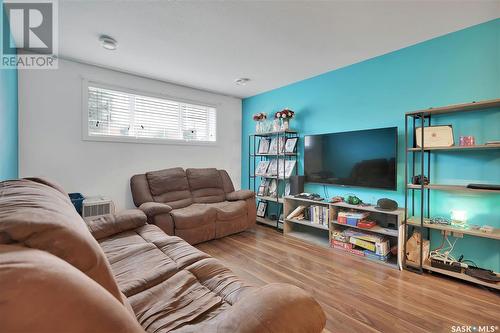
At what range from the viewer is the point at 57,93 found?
2922 mm

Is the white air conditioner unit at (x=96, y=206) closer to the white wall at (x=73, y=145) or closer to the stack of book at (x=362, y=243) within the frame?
the white wall at (x=73, y=145)

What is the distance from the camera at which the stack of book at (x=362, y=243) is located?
2523 millimetres

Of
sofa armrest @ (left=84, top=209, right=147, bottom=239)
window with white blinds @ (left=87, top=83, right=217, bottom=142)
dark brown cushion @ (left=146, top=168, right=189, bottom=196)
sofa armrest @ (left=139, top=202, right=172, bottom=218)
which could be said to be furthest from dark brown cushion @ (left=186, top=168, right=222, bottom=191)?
sofa armrest @ (left=84, top=209, right=147, bottom=239)

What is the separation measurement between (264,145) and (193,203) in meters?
1.62

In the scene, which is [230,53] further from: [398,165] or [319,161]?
[398,165]

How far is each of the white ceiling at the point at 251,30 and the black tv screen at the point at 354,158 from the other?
1.01 meters

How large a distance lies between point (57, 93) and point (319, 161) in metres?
3.62

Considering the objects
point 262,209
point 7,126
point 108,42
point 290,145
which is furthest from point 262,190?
point 7,126

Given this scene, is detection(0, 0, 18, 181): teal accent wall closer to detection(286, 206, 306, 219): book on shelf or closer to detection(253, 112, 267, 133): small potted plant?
detection(253, 112, 267, 133): small potted plant

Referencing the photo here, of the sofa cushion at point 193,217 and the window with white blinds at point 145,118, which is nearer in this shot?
the sofa cushion at point 193,217

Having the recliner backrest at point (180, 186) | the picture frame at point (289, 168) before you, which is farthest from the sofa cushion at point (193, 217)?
the picture frame at point (289, 168)

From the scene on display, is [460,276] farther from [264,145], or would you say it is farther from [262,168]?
[264,145]

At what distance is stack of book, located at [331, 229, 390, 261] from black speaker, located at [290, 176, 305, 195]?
2.62 feet

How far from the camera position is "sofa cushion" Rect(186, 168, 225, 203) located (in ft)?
12.3
